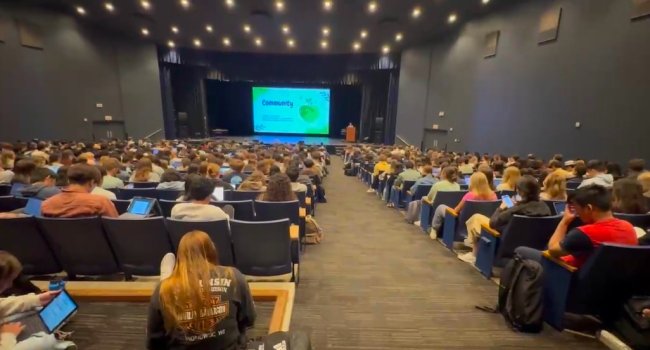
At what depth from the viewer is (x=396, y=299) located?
293 centimetres

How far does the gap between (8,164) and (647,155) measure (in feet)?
Result: 38.5

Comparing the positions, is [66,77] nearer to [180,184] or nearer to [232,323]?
[180,184]

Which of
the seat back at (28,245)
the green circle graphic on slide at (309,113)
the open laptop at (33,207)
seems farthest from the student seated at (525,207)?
the green circle graphic on slide at (309,113)

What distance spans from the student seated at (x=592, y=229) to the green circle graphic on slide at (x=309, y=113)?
19.1 m

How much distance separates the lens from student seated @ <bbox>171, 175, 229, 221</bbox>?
8.75 ft

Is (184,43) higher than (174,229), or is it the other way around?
(184,43)

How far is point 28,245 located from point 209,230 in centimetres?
160

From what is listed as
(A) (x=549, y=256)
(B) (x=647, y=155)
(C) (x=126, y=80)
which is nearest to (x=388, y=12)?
(B) (x=647, y=155)

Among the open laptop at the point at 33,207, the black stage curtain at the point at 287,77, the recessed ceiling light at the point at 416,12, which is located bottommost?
the open laptop at the point at 33,207

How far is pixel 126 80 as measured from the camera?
15211 millimetres

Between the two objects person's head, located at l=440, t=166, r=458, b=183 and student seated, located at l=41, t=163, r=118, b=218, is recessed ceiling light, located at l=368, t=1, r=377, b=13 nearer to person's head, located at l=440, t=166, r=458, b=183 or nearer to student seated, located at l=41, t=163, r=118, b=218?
person's head, located at l=440, t=166, r=458, b=183

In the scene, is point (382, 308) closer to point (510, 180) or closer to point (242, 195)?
point (242, 195)

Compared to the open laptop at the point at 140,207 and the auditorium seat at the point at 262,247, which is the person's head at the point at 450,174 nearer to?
the auditorium seat at the point at 262,247

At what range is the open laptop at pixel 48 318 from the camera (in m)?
1.75
